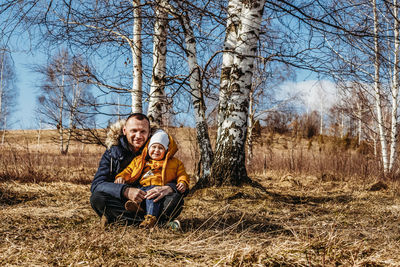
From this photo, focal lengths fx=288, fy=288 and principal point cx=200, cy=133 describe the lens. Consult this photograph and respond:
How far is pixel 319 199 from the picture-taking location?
4.88 meters

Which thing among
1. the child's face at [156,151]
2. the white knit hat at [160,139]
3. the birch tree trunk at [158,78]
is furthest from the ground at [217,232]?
the birch tree trunk at [158,78]

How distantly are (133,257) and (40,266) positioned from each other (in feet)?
1.63

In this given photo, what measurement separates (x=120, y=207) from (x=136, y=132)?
71 cm

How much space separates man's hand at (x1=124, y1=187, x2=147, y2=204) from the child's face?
349 mm

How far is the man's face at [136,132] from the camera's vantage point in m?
2.76

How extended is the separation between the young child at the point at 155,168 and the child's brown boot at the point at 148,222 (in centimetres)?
26

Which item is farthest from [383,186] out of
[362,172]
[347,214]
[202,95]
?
[202,95]

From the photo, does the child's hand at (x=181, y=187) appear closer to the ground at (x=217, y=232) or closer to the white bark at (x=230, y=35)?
→ the ground at (x=217, y=232)

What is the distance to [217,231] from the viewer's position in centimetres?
250

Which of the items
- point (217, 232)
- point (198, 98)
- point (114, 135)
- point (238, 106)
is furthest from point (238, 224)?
point (198, 98)

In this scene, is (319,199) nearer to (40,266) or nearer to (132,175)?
(132,175)

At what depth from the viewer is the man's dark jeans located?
2.54 meters

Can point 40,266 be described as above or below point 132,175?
below

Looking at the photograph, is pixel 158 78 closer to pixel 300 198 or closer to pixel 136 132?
pixel 136 132
